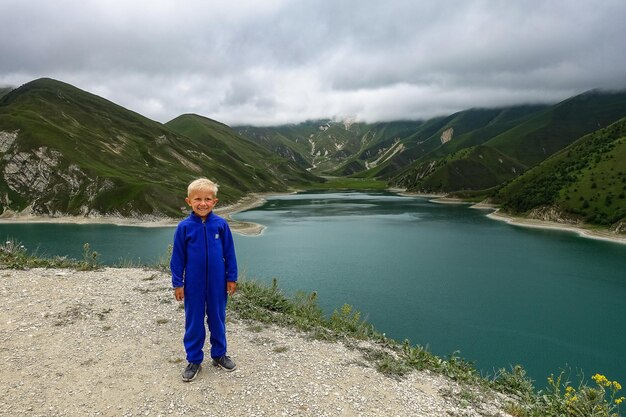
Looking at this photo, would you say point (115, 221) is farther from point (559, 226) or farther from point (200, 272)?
point (559, 226)

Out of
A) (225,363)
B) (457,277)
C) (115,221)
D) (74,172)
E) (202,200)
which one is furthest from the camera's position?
(74,172)

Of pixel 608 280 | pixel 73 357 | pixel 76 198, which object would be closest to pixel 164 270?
pixel 73 357

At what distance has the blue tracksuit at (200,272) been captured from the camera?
8.02 m

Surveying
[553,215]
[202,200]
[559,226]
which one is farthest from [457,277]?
[553,215]

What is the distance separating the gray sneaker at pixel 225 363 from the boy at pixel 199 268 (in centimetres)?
44

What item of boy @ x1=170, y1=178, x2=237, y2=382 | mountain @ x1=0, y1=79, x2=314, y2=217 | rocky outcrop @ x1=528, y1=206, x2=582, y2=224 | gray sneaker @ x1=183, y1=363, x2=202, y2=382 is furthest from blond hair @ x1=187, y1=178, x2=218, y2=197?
rocky outcrop @ x1=528, y1=206, x2=582, y2=224

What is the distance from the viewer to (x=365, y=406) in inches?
303

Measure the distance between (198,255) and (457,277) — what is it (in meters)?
47.6

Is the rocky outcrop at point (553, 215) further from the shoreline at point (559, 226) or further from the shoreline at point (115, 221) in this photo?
the shoreline at point (115, 221)

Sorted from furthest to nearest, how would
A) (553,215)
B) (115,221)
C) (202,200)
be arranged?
(553,215), (115,221), (202,200)

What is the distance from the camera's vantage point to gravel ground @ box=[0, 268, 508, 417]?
7.29 metres

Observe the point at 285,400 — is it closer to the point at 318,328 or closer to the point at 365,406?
the point at 365,406

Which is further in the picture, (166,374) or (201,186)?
(166,374)

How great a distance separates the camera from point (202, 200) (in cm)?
799
